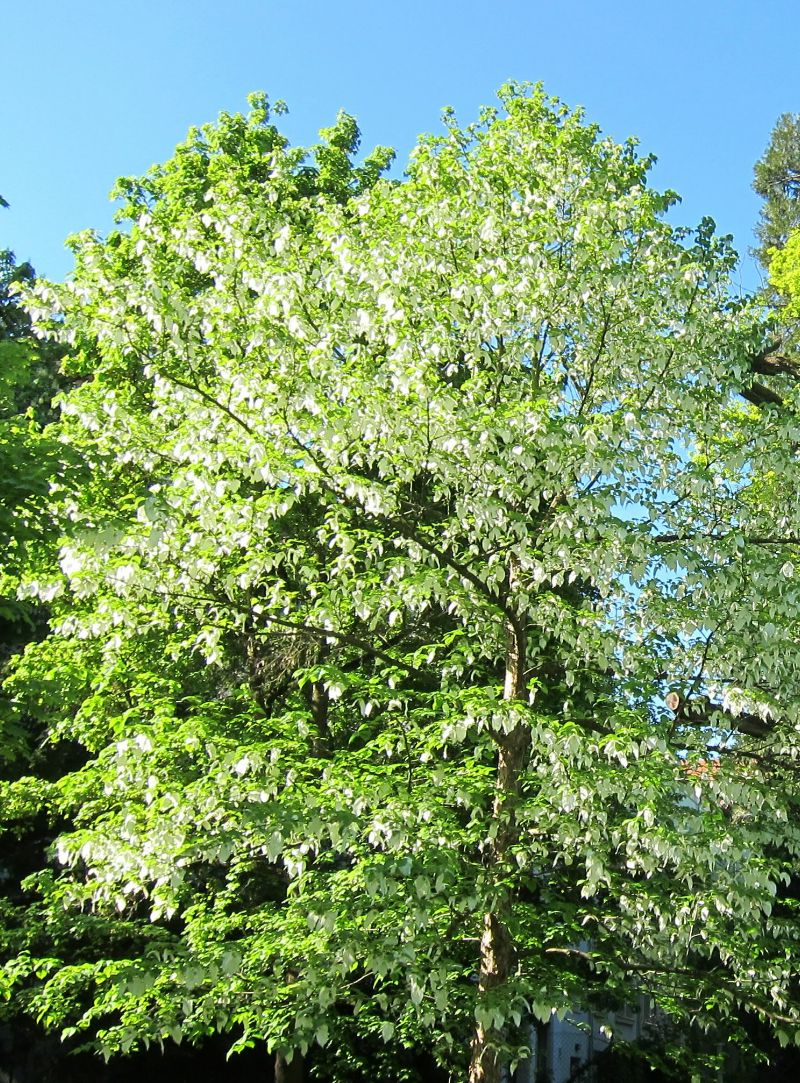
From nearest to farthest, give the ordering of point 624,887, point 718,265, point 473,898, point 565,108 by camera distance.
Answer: point 473,898
point 624,887
point 718,265
point 565,108

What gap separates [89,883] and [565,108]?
9.92 meters

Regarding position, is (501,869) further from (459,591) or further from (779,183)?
(779,183)

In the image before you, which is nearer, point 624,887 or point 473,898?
point 473,898

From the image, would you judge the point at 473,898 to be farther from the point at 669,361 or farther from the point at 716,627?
the point at 669,361

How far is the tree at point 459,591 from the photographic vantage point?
9.72 metres

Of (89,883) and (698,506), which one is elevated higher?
(698,506)

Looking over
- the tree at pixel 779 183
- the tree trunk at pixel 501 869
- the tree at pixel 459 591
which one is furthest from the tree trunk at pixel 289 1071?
the tree at pixel 779 183

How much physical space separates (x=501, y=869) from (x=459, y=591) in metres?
2.61

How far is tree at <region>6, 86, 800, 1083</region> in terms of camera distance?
972 cm

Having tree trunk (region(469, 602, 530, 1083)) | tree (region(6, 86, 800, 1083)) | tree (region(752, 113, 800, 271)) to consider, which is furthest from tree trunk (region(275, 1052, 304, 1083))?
tree (region(752, 113, 800, 271))

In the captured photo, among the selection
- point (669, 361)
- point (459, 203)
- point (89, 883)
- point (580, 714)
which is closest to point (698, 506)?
point (669, 361)

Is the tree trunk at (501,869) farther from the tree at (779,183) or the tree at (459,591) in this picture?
the tree at (779,183)

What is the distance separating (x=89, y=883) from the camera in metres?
11.4

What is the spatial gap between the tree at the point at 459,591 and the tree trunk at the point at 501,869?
4cm
